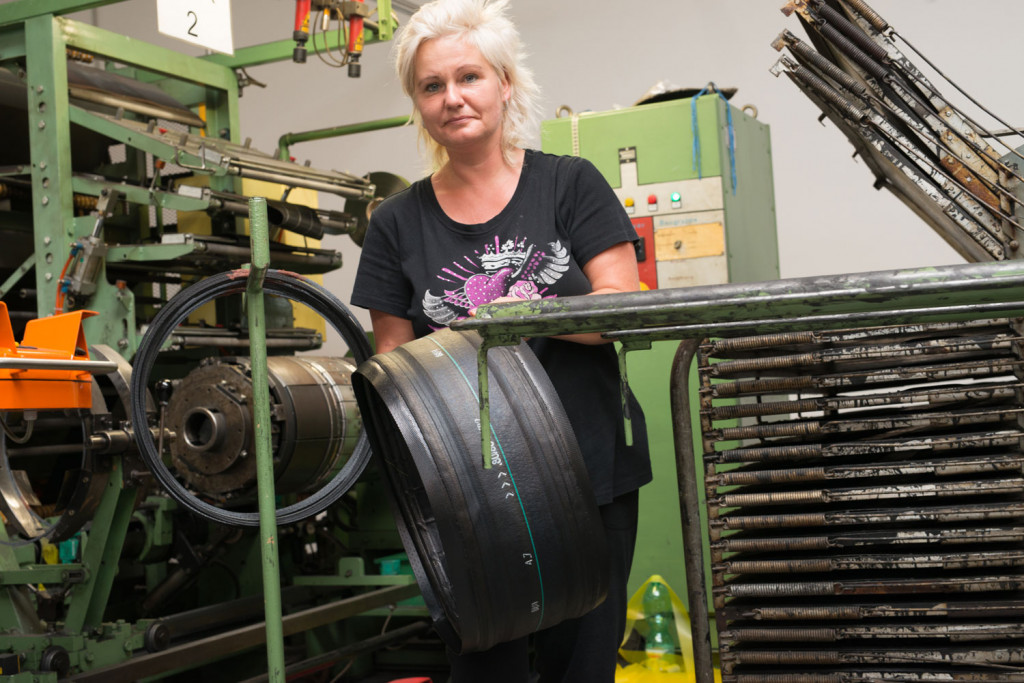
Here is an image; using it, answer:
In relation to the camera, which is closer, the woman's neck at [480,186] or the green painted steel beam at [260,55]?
the woman's neck at [480,186]

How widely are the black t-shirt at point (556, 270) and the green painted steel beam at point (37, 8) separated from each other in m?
2.23

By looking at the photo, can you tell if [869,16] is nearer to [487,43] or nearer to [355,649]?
[487,43]

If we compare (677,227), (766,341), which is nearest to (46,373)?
(766,341)

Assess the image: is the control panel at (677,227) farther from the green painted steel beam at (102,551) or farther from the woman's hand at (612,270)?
the woman's hand at (612,270)

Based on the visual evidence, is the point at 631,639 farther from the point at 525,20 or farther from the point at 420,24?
the point at 525,20

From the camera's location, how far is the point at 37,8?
327cm

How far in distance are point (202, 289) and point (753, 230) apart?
8.09 ft

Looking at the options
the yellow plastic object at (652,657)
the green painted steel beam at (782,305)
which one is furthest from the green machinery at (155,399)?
the green painted steel beam at (782,305)

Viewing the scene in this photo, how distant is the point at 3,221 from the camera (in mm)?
3648

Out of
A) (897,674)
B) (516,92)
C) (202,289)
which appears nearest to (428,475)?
(516,92)

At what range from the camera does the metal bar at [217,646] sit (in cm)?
274

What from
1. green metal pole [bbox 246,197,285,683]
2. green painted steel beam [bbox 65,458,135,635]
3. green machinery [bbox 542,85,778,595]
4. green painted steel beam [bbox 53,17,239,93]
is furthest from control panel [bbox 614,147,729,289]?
green metal pole [bbox 246,197,285,683]

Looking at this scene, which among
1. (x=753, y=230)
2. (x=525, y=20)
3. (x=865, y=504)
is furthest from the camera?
(x=525, y=20)

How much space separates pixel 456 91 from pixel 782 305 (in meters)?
0.69
